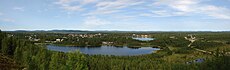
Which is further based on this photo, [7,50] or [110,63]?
[7,50]

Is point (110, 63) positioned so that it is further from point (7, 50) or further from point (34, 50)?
point (7, 50)

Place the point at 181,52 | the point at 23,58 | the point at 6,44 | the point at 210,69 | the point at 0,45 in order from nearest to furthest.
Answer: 1. the point at 210,69
2. the point at 23,58
3. the point at 6,44
4. the point at 0,45
5. the point at 181,52

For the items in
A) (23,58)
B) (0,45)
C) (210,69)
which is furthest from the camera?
(0,45)

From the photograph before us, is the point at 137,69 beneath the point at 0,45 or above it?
beneath

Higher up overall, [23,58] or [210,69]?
[210,69]

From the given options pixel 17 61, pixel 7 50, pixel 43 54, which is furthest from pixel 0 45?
pixel 43 54

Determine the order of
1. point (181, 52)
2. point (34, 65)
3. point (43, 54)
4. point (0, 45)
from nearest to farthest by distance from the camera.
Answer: point (34, 65), point (43, 54), point (0, 45), point (181, 52)

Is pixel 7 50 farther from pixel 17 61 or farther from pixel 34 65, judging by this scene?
pixel 34 65

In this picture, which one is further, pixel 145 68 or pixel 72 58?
pixel 145 68

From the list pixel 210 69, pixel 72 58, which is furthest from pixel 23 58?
pixel 210 69
